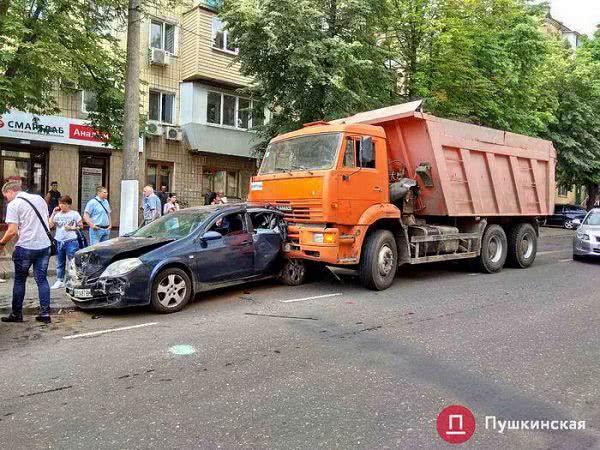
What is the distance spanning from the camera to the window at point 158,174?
19.1 m

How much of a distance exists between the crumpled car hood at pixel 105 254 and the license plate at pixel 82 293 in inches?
8.5

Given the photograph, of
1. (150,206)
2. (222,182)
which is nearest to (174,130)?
(222,182)

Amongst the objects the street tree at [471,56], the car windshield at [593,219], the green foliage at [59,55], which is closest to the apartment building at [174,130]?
the green foliage at [59,55]

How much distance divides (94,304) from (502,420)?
5317 millimetres

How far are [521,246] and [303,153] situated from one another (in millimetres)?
6399

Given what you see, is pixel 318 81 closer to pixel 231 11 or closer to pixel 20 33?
pixel 231 11

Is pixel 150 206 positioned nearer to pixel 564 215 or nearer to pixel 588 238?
pixel 588 238

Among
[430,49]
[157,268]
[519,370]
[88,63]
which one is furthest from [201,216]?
[430,49]

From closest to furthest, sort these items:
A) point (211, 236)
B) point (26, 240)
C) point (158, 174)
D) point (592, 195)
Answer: point (26, 240)
point (211, 236)
point (158, 174)
point (592, 195)

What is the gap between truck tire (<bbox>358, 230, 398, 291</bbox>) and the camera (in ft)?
28.5

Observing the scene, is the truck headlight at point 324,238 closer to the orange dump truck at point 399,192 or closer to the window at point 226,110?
the orange dump truck at point 399,192

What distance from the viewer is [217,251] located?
7.91m

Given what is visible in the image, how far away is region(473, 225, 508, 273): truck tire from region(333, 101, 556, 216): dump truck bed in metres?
0.44

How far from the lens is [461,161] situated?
10352 mm
